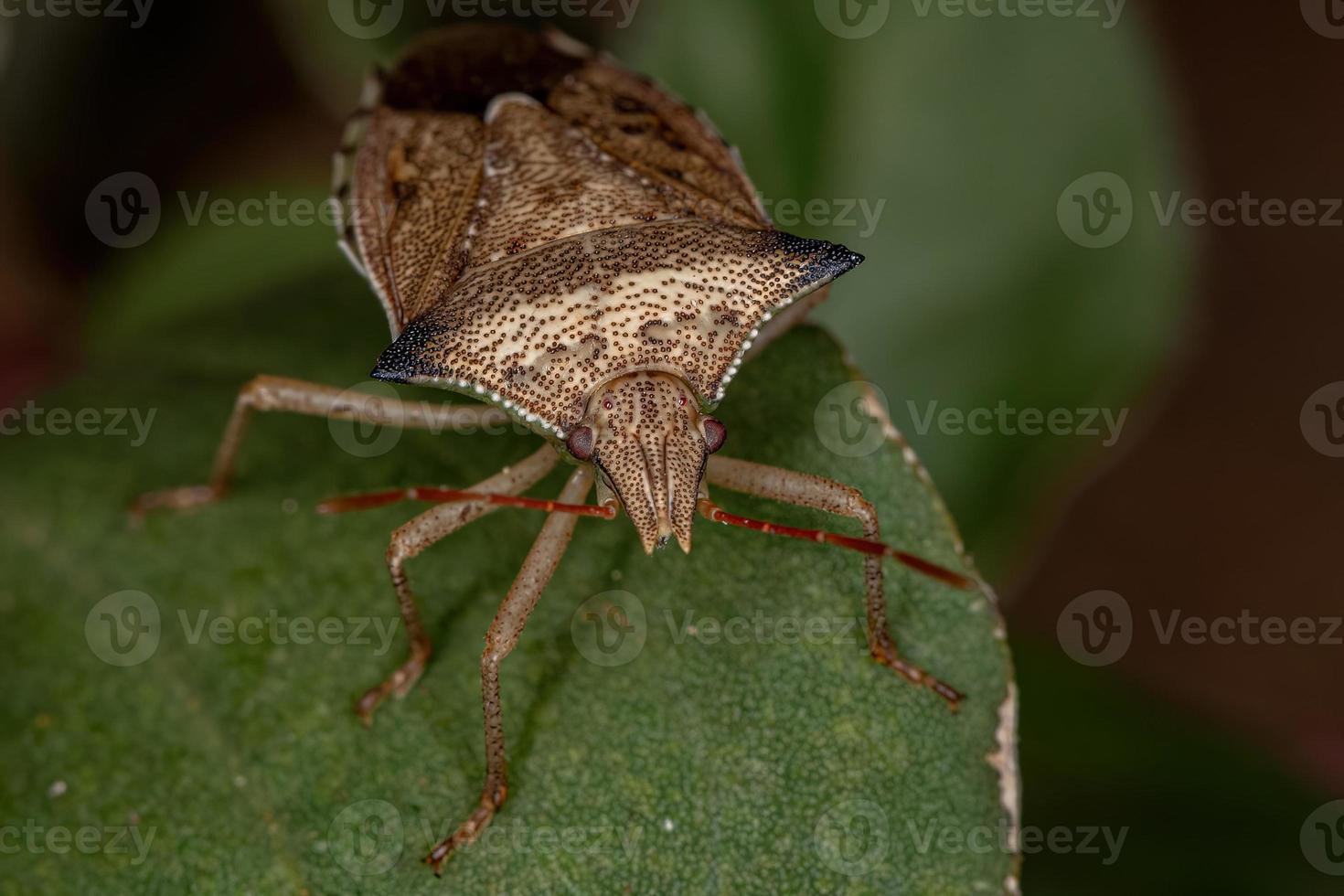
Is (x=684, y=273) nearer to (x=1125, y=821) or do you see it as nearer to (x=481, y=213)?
(x=481, y=213)

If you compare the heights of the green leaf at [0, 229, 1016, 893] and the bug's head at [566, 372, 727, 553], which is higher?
the bug's head at [566, 372, 727, 553]

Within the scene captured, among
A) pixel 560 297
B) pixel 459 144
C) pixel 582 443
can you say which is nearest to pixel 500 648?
pixel 582 443

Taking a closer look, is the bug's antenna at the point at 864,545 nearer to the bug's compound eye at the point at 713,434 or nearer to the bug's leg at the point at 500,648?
the bug's compound eye at the point at 713,434

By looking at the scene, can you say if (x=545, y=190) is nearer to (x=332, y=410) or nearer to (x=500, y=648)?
(x=332, y=410)

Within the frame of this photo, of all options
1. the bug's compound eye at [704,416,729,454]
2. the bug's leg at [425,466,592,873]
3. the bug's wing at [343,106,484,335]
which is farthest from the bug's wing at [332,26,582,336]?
the bug's compound eye at [704,416,729,454]

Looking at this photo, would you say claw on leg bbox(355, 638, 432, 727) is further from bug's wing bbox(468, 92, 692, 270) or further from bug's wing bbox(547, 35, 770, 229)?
bug's wing bbox(547, 35, 770, 229)

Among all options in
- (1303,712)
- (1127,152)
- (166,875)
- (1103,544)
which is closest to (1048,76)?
(1127,152)

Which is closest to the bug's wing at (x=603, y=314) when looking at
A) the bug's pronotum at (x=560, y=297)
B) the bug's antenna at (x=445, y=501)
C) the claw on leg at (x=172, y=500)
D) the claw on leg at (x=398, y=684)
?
the bug's pronotum at (x=560, y=297)
